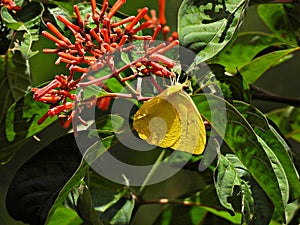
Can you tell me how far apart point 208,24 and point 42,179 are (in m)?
0.34

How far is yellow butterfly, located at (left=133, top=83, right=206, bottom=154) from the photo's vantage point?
0.82 m

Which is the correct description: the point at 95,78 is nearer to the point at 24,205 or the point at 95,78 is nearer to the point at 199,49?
the point at 199,49

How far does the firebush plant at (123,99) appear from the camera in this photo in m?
0.85

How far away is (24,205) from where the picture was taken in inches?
41.6

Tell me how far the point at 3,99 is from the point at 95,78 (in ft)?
0.95

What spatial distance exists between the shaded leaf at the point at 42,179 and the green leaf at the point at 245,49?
1.13ft

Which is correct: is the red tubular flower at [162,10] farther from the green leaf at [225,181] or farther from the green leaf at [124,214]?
the green leaf at [124,214]

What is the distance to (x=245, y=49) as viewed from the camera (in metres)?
1.29

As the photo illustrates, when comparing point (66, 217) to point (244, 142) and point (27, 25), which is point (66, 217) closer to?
point (27, 25)

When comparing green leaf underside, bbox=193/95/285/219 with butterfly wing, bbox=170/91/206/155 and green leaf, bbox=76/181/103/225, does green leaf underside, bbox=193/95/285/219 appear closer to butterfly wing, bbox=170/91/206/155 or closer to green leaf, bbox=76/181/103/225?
butterfly wing, bbox=170/91/206/155

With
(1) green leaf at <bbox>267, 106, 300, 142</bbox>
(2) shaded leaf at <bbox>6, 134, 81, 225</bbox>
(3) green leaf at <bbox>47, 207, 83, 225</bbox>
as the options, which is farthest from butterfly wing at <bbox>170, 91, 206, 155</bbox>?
(1) green leaf at <bbox>267, 106, 300, 142</bbox>

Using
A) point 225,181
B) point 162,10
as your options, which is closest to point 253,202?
point 225,181

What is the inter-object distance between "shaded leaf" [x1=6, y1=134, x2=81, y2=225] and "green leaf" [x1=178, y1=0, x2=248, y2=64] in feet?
0.89

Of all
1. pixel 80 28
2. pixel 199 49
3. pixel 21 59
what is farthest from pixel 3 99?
pixel 199 49
